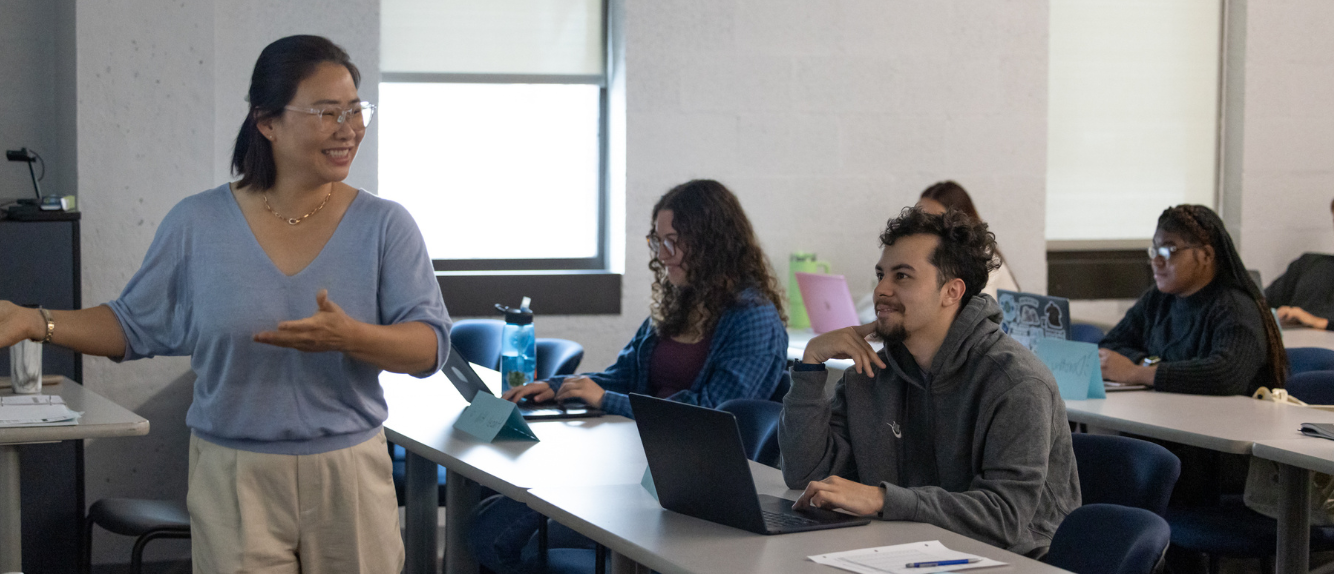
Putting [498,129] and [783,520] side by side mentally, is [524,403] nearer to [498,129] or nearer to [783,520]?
[783,520]

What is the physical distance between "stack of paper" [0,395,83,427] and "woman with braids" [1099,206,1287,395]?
280cm

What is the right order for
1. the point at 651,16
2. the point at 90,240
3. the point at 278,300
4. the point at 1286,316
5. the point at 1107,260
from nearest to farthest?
the point at 278,300 → the point at 90,240 → the point at 651,16 → the point at 1286,316 → the point at 1107,260

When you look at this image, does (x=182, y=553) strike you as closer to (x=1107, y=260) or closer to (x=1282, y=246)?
(x=1107, y=260)

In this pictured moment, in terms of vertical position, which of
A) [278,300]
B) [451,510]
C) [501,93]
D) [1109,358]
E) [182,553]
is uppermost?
[501,93]

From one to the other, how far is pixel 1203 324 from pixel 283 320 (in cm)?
280

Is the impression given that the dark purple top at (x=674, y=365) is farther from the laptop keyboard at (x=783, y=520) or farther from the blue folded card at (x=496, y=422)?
the laptop keyboard at (x=783, y=520)

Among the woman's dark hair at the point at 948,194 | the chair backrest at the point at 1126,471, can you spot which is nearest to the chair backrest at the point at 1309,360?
the woman's dark hair at the point at 948,194

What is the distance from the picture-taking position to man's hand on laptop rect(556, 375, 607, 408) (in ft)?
9.63

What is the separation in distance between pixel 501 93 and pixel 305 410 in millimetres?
3296

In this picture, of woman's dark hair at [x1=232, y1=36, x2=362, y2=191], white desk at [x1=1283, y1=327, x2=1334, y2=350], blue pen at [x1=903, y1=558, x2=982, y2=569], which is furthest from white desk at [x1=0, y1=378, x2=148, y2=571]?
white desk at [x1=1283, y1=327, x2=1334, y2=350]

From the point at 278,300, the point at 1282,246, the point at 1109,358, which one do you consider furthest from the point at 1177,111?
the point at 278,300

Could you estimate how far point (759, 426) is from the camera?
103 inches

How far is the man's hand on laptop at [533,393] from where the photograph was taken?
3.02 metres

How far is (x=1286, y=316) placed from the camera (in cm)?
510
